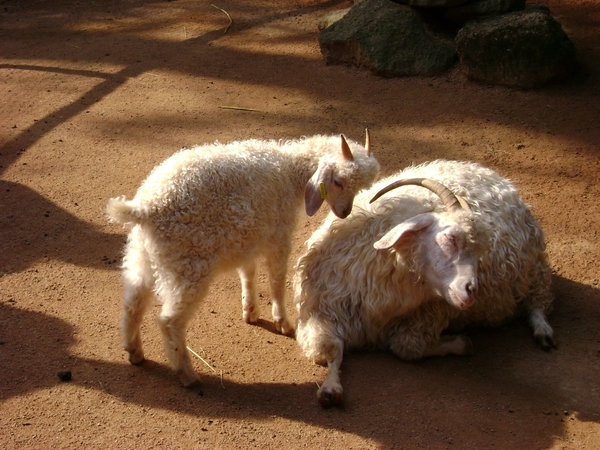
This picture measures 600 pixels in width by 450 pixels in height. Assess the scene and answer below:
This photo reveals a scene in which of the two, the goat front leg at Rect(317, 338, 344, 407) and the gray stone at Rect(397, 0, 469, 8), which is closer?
the goat front leg at Rect(317, 338, 344, 407)

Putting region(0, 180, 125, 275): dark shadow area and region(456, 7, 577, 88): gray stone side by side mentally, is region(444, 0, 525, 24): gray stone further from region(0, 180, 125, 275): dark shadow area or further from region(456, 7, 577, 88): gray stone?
region(0, 180, 125, 275): dark shadow area

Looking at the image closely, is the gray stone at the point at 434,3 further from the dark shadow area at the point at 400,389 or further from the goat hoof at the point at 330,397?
the goat hoof at the point at 330,397

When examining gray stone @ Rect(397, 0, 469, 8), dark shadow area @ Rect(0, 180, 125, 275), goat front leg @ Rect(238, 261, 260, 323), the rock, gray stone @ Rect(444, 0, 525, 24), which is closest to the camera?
goat front leg @ Rect(238, 261, 260, 323)

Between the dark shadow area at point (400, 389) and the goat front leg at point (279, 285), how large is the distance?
354 mm

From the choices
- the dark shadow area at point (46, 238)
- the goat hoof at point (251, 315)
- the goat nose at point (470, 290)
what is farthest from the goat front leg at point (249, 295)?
the goat nose at point (470, 290)

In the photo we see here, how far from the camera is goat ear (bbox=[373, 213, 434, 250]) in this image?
12.4ft

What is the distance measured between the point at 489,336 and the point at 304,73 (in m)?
4.52

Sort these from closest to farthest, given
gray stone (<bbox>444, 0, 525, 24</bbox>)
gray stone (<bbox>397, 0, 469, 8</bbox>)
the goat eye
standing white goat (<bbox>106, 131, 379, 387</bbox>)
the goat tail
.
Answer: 1. the goat tail
2. standing white goat (<bbox>106, 131, 379, 387</bbox>)
3. the goat eye
4. gray stone (<bbox>444, 0, 525, 24</bbox>)
5. gray stone (<bbox>397, 0, 469, 8</bbox>)

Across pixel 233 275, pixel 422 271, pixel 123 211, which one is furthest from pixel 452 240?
pixel 233 275

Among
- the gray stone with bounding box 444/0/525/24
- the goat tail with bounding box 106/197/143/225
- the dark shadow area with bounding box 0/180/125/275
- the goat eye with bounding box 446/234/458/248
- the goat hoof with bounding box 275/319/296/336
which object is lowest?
the goat hoof with bounding box 275/319/296/336

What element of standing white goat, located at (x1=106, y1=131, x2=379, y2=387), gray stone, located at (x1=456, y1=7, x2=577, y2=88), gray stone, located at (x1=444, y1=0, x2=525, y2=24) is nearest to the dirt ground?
gray stone, located at (x1=456, y1=7, x2=577, y2=88)

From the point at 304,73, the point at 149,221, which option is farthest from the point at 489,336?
the point at 304,73

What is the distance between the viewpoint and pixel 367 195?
14.6ft

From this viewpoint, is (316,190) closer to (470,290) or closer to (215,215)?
(215,215)
